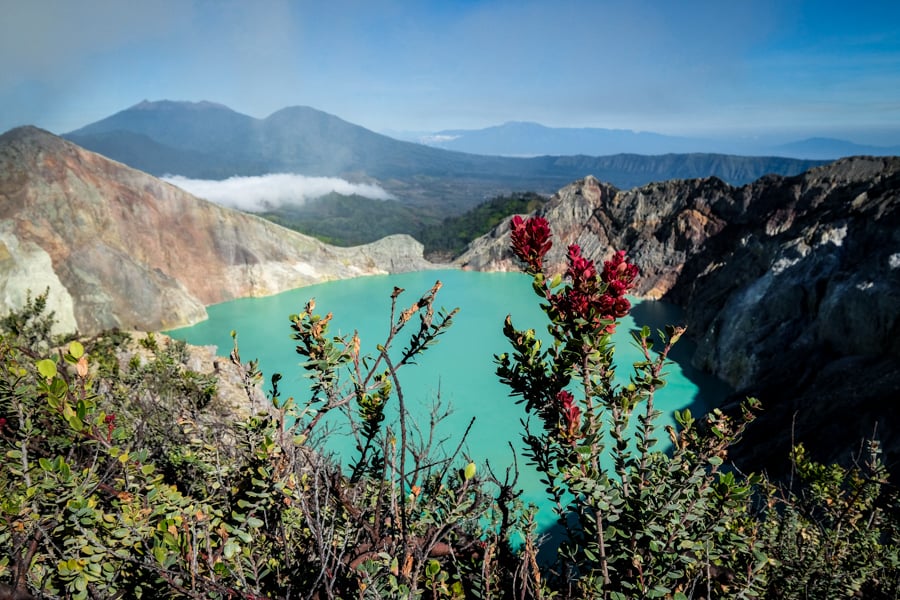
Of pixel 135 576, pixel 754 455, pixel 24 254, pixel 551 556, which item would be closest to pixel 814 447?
pixel 754 455

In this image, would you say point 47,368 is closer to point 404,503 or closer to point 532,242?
point 404,503

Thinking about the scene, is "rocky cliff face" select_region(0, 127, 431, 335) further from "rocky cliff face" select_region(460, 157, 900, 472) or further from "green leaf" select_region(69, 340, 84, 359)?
"rocky cliff face" select_region(460, 157, 900, 472)

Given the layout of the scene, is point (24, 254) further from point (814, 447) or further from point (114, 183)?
point (814, 447)

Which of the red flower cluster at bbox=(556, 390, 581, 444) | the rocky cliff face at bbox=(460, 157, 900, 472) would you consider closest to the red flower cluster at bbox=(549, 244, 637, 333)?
the red flower cluster at bbox=(556, 390, 581, 444)

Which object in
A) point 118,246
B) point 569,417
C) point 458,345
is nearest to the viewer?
point 569,417

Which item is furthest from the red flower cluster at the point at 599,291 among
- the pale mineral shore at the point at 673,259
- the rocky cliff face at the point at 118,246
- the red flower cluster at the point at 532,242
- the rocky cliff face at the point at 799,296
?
the rocky cliff face at the point at 118,246

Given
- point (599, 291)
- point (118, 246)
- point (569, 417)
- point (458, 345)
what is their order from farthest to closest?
point (118, 246)
point (458, 345)
point (569, 417)
point (599, 291)

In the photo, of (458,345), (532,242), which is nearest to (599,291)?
(532,242)
